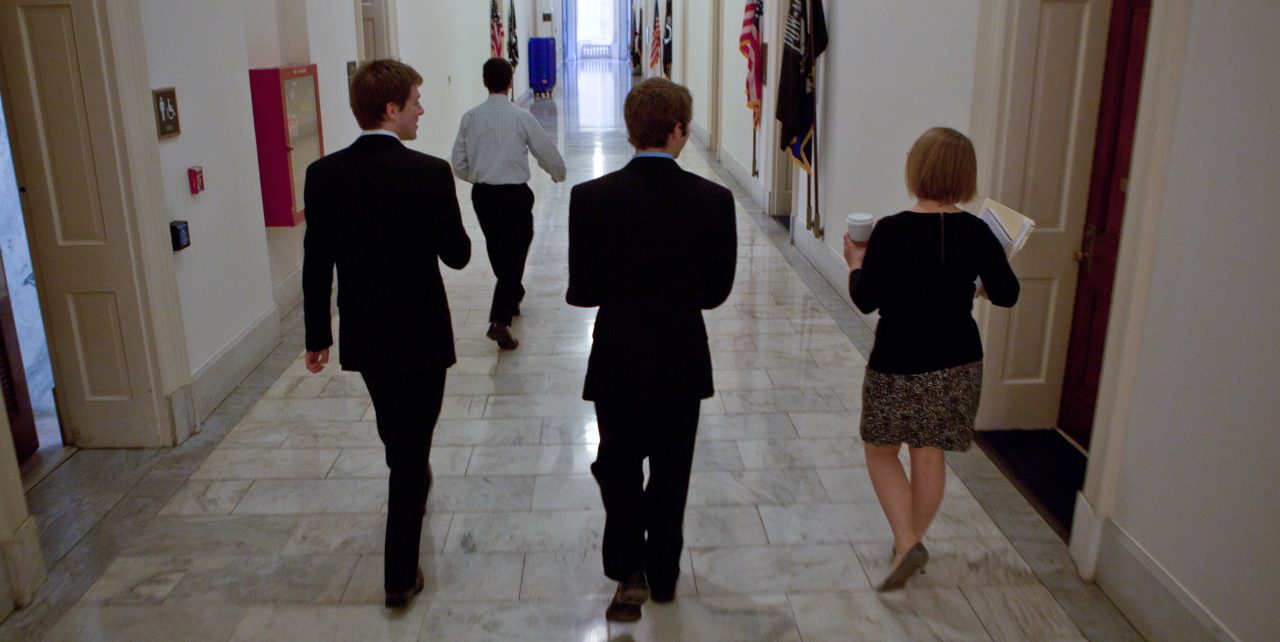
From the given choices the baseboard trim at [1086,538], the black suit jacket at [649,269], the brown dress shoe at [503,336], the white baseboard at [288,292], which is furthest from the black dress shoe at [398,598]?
the white baseboard at [288,292]

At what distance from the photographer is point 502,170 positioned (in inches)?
206

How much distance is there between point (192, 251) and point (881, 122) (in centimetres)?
375

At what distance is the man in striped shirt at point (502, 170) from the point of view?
521 centimetres

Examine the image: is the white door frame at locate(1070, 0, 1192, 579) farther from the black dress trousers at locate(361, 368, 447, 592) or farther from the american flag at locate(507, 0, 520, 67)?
the american flag at locate(507, 0, 520, 67)

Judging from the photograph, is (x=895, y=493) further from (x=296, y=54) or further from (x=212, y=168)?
(x=296, y=54)

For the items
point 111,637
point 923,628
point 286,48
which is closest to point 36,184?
point 111,637

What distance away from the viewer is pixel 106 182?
12.6 feet

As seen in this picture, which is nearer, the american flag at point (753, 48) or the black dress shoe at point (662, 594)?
the black dress shoe at point (662, 594)

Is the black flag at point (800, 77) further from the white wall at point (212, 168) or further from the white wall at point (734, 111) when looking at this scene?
the white wall at point (212, 168)

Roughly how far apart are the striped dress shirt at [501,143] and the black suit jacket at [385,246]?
97.4 inches

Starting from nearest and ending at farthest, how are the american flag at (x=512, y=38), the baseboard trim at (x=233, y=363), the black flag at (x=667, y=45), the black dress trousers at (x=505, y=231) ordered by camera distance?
the baseboard trim at (x=233, y=363) → the black dress trousers at (x=505, y=231) → the black flag at (x=667, y=45) → the american flag at (x=512, y=38)

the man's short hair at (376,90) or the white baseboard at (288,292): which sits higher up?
the man's short hair at (376,90)

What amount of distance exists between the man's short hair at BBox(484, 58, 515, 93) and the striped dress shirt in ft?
0.17

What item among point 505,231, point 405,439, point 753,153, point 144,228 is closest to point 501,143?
point 505,231
